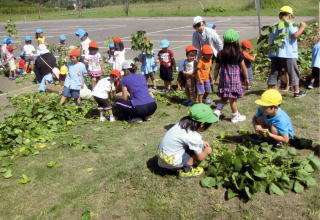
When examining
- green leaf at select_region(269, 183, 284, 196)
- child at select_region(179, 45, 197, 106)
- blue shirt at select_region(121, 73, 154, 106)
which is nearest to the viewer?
green leaf at select_region(269, 183, 284, 196)

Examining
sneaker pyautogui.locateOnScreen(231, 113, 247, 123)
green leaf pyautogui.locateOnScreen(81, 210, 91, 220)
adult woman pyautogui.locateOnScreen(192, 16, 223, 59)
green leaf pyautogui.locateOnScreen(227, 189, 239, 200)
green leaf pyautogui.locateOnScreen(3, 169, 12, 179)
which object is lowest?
green leaf pyautogui.locateOnScreen(81, 210, 91, 220)

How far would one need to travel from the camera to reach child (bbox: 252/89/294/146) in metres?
4.83

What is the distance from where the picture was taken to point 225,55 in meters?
6.16

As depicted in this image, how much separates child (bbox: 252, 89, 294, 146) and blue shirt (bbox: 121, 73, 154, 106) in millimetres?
2518

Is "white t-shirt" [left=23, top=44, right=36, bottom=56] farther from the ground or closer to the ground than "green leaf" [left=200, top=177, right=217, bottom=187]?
farther from the ground

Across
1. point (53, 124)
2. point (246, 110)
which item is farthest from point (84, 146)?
point (246, 110)

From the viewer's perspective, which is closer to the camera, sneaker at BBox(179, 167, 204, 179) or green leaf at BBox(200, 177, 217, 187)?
green leaf at BBox(200, 177, 217, 187)

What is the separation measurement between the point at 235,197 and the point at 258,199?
273mm

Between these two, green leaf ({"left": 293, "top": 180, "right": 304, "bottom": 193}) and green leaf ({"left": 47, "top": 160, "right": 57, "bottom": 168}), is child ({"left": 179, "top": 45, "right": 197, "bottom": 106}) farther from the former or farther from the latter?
green leaf ({"left": 293, "top": 180, "right": 304, "bottom": 193})

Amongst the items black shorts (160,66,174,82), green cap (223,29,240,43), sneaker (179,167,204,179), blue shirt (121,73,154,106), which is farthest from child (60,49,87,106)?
sneaker (179,167,204,179)

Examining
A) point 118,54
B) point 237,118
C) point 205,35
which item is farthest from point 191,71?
point 118,54

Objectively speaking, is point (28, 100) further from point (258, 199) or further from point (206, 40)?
point (258, 199)

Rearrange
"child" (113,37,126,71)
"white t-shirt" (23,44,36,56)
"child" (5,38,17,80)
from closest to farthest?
"child" (113,37,126,71) → "child" (5,38,17,80) → "white t-shirt" (23,44,36,56)

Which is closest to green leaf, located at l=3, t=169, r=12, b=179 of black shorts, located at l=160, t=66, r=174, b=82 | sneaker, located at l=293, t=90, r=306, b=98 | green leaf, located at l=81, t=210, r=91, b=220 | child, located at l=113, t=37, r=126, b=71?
green leaf, located at l=81, t=210, r=91, b=220
